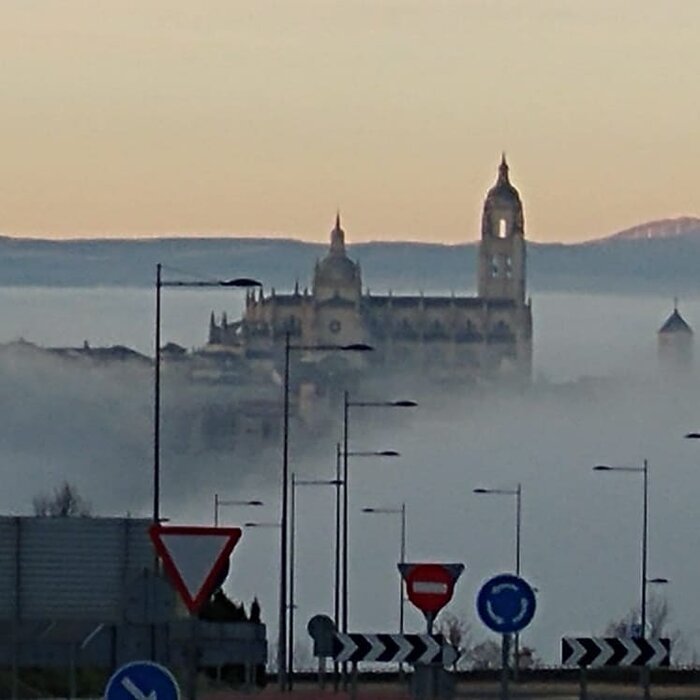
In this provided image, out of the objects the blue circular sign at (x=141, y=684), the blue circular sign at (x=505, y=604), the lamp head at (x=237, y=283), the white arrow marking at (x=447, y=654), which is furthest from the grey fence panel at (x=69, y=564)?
the lamp head at (x=237, y=283)

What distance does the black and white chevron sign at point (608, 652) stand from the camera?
108 ft

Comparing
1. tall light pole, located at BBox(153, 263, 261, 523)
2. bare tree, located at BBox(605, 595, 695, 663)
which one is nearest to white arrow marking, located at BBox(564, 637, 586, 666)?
tall light pole, located at BBox(153, 263, 261, 523)

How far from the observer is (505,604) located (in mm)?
30000

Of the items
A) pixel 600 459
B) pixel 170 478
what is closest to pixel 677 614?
pixel 170 478

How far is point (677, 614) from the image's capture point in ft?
474

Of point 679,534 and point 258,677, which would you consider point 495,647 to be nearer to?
point 679,534

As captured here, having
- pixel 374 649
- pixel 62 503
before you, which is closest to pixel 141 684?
pixel 374 649

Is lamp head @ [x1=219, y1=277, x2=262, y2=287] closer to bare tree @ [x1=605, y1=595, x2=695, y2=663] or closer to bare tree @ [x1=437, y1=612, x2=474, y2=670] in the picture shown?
bare tree @ [x1=437, y1=612, x2=474, y2=670]

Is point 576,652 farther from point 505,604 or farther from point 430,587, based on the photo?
point 505,604

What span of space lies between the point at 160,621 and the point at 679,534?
143 m

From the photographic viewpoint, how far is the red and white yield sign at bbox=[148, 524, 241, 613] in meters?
23.5

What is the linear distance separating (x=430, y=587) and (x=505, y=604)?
322 cm

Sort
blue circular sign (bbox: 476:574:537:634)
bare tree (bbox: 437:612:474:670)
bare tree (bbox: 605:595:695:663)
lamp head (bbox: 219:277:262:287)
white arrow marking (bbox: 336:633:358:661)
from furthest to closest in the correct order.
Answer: bare tree (bbox: 605:595:695:663) → bare tree (bbox: 437:612:474:670) → lamp head (bbox: 219:277:262:287) → white arrow marking (bbox: 336:633:358:661) → blue circular sign (bbox: 476:574:537:634)

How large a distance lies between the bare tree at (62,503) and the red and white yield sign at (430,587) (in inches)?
3919
